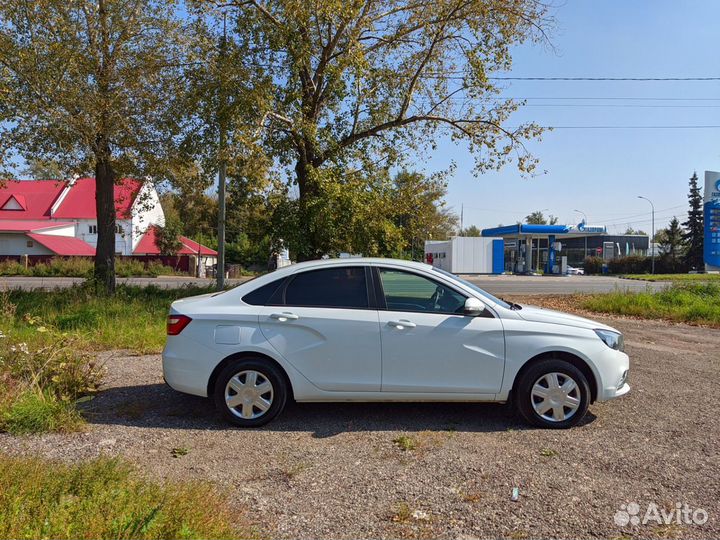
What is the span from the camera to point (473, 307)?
5.08 meters

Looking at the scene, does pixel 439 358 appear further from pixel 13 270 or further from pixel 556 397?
pixel 13 270

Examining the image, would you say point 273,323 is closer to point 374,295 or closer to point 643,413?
point 374,295

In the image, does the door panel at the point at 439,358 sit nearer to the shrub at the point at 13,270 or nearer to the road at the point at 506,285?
the road at the point at 506,285

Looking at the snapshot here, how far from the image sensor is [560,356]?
204 inches

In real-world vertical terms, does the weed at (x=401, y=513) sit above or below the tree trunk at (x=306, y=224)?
below

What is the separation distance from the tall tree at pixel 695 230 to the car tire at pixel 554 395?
6381cm

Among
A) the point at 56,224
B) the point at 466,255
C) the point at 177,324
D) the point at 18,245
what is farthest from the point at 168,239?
the point at 177,324

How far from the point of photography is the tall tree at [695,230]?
5925cm

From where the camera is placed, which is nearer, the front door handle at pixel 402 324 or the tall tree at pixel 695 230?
the front door handle at pixel 402 324

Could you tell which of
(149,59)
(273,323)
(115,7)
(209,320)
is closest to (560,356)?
(273,323)

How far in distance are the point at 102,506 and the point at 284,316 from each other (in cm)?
231

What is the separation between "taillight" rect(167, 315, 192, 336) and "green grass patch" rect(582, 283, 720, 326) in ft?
43.7

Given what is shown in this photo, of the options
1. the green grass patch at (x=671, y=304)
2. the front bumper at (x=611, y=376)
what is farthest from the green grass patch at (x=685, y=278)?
the front bumper at (x=611, y=376)

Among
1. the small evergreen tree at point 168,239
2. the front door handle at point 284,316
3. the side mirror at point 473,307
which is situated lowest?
the front door handle at point 284,316
